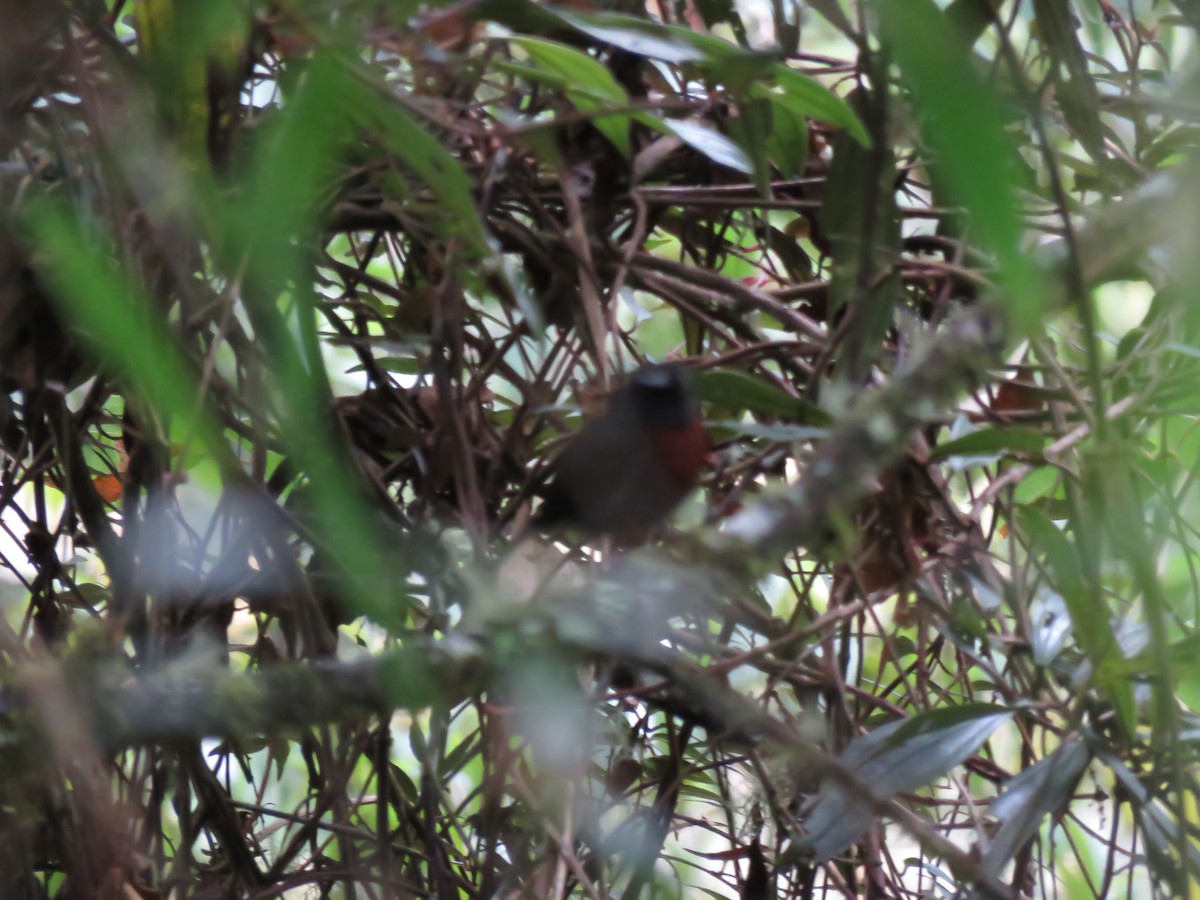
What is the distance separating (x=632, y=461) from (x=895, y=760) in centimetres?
58

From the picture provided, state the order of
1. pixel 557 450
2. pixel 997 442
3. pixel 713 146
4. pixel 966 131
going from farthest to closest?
1. pixel 557 450
2. pixel 713 146
3. pixel 997 442
4. pixel 966 131

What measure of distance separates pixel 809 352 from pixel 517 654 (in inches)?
32.7

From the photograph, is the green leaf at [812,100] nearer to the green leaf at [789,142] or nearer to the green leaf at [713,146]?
the green leaf at [713,146]

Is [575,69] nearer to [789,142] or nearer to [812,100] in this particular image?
[812,100]

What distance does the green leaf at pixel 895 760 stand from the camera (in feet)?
4.00

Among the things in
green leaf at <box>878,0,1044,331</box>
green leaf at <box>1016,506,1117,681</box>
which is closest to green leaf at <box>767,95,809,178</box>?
green leaf at <box>1016,506,1117,681</box>

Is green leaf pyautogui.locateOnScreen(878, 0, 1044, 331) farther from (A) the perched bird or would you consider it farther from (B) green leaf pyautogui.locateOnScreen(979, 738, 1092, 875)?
(A) the perched bird

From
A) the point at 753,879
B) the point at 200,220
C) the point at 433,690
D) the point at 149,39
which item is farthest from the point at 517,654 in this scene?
the point at 753,879

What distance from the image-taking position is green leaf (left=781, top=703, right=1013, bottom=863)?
1.22 meters

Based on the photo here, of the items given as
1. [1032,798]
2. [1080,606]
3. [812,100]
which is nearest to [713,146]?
[812,100]

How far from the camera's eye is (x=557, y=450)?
1701 mm

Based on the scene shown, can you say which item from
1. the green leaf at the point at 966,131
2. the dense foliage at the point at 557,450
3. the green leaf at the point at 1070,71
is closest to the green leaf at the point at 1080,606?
the dense foliage at the point at 557,450

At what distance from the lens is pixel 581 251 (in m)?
1.47

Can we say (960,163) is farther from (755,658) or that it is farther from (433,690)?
(755,658)
